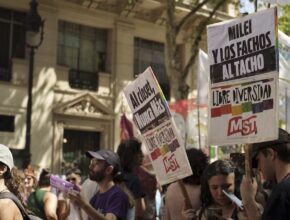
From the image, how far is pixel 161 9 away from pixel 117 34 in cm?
197

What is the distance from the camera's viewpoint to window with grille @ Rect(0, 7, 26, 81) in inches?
686

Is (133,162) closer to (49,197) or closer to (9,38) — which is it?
(49,197)

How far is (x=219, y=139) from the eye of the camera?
4129 millimetres

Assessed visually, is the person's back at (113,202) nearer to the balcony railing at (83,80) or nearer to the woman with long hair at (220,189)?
the woman with long hair at (220,189)

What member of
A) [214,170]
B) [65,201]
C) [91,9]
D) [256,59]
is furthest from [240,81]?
[91,9]

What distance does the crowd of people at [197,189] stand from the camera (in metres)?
3.38

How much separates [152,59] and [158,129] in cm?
1645

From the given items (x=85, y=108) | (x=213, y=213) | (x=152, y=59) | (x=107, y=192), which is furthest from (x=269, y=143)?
(x=152, y=59)

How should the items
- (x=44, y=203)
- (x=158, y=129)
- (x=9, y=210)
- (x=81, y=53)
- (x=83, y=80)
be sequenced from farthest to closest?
(x=81, y=53)
(x=83, y=80)
(x=44, y=203)
(x=158, y=129)
(x=9, y=210)

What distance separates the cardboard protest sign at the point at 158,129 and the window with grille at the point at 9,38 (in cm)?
1288

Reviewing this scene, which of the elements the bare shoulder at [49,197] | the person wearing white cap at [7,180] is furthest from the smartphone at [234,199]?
the bare shoulder at [49,197]

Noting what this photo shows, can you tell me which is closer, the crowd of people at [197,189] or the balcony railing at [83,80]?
the crowd of people at [197,189]

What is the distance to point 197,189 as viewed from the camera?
4.70 metres

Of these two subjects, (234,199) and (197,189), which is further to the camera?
(197,189)
